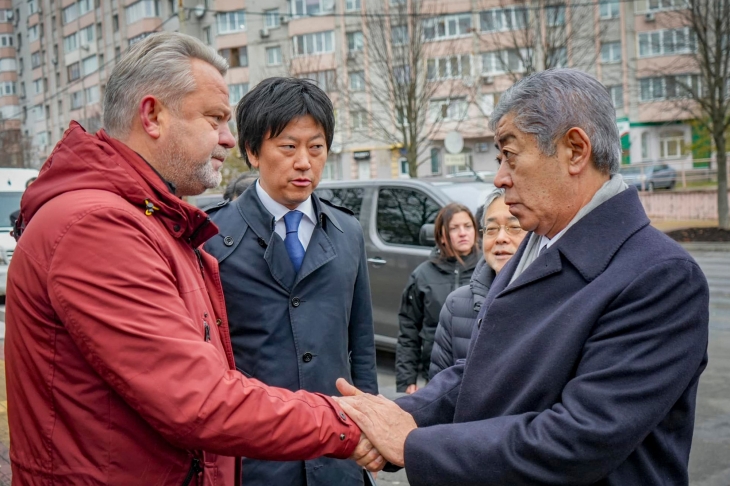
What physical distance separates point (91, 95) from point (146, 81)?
62415mm

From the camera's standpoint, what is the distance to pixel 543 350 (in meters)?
1.90

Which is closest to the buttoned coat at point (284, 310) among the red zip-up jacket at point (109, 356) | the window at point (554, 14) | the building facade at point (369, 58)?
the red zip-up jacket at point (109, 356)

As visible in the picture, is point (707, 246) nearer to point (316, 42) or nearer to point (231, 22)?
point (316, 42)

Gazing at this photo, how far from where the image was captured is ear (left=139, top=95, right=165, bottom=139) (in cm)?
210

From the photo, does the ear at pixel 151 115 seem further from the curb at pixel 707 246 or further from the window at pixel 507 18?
the window at pixel 507 18

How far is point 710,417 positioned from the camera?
5809 millimetres

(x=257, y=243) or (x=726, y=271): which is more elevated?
(x=257, y=243)

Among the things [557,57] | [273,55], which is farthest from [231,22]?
[557,57]

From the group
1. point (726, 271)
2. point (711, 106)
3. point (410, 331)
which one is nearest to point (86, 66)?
point (711, 106)

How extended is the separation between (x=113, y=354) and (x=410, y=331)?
3276 millimetres

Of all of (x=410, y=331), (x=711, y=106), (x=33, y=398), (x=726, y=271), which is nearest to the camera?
(x=33, y=398)

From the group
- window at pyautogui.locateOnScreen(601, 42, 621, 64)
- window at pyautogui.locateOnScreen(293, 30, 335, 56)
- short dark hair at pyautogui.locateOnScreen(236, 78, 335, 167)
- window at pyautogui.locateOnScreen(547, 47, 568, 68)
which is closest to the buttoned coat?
short dark hair at pyautogui.locateOnScreen(236, 78, 335, 167)

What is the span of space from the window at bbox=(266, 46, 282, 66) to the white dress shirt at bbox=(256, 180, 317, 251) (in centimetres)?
4580

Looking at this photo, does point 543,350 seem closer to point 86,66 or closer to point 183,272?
point 183,272
